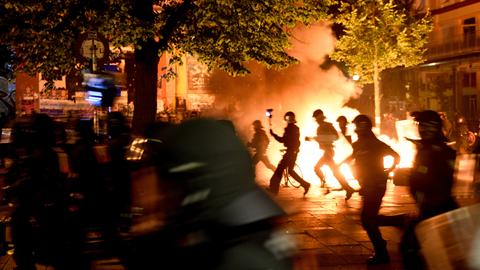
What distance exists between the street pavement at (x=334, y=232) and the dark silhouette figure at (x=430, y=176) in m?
0.29

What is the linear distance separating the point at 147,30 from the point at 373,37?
1617 centimetres

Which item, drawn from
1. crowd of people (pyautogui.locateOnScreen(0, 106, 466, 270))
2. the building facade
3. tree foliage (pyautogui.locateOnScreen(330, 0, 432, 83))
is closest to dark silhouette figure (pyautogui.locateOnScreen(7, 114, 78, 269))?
crowd of people (pyautogui.locateOnScreen(0, 106, 466, 270))

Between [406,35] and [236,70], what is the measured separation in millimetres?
14865

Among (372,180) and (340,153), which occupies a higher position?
(372,180)

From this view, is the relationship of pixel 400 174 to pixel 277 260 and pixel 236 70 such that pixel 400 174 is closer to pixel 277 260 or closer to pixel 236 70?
pixel 277 260

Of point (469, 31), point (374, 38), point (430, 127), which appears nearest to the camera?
point (430, 127)

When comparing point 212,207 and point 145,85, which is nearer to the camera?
point 212,207

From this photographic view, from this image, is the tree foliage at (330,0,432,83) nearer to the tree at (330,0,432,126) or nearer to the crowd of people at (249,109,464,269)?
the tree at (330,0,432,126)

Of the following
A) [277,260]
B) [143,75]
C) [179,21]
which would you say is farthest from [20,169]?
[179,21]

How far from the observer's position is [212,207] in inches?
87.3

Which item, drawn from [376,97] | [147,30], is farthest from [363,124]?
[376,97]

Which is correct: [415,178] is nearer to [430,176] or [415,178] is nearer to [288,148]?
[430,176]

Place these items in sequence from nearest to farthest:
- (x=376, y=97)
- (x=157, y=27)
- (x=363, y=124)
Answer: (x=363, y=124) < (x=157, y=27) < (x=376, y=97)

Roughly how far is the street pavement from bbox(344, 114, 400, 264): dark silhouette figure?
225 millimetres
